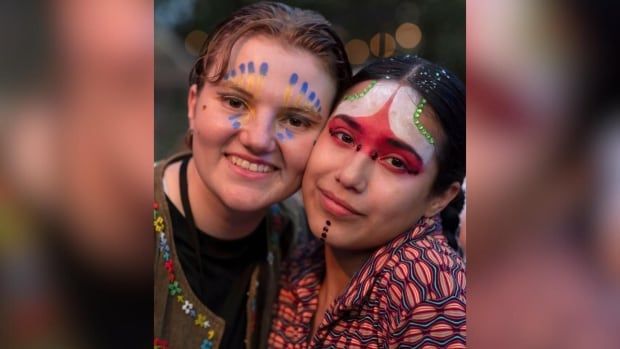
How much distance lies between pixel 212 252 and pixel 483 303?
2.16ft

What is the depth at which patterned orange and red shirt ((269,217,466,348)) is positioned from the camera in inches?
46.3

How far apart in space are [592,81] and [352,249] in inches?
27.5

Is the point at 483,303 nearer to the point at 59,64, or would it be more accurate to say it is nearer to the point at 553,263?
the point at 553,263

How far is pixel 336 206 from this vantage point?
4.09 feet

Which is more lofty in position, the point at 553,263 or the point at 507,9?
the point at 507,9

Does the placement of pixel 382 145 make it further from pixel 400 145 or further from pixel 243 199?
pixel 243 199

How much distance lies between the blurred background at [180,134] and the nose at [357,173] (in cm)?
25

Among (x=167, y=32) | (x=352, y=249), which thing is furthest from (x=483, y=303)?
(x=167, y=32)

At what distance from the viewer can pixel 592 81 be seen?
4.29ft

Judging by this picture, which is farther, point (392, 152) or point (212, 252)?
point (212, 252)


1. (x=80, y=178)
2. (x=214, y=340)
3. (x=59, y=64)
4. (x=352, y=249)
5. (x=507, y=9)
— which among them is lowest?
(x=214, y=340)

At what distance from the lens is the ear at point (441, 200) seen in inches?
49.8

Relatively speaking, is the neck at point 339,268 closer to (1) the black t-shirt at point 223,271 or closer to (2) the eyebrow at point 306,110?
(1) the black t-shirt at point 223,271

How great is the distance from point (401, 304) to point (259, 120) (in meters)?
0.51
